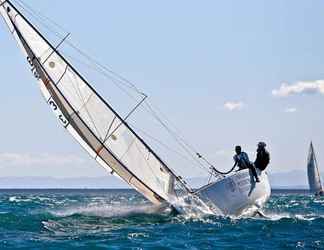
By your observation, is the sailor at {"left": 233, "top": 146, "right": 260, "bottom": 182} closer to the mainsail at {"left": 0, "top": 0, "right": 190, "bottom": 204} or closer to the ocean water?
the ocean water

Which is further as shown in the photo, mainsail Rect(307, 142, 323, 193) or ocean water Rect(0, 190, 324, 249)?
mainsail Rect(307, 142, 323, 193)

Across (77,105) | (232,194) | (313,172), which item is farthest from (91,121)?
(313,172)

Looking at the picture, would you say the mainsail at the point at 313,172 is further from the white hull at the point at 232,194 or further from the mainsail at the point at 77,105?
the mainsail at the point at 77,105

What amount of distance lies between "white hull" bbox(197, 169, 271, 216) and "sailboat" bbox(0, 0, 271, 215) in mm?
44

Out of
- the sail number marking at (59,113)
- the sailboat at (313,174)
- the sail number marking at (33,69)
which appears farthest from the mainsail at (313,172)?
the sail number marking at (33,69)

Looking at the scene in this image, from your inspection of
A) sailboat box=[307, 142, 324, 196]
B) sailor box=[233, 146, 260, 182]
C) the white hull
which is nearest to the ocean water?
the white hull

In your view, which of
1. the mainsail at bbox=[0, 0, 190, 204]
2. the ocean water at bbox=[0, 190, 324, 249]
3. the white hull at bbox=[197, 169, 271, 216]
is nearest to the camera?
the ocean water at bbox=[0, 190, 324, 249]

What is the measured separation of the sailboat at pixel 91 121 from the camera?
90.5ft

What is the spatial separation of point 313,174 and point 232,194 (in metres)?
61.7

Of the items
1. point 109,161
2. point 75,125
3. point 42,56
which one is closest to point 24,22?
point 42,56

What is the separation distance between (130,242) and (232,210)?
9.31 meters

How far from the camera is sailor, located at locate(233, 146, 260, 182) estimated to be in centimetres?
2944

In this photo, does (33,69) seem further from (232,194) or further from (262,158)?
(262,158)

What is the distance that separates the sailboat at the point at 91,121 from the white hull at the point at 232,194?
44mm
